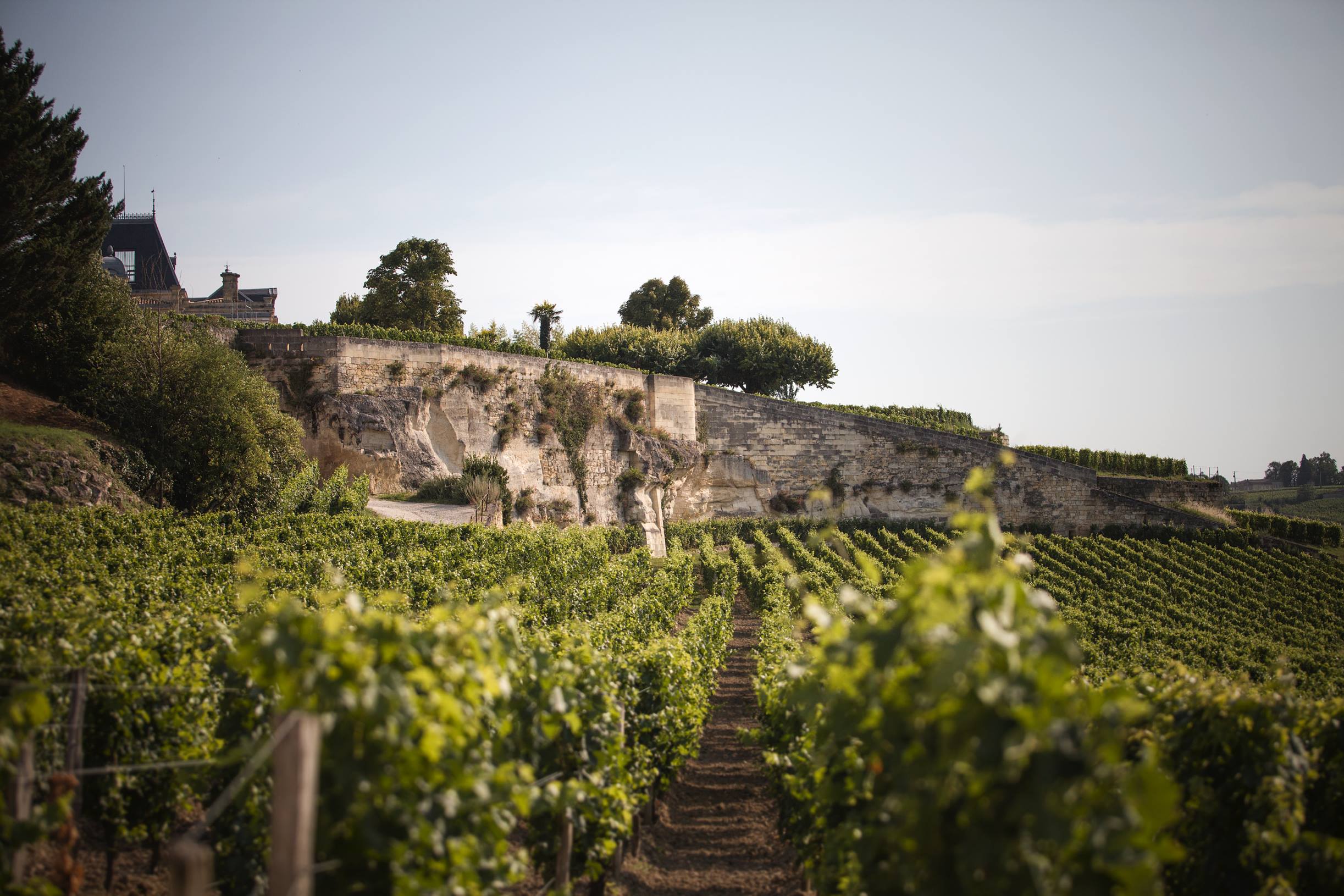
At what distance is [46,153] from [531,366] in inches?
589

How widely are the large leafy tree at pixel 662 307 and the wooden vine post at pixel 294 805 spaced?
4828cm

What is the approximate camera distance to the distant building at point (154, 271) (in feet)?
124

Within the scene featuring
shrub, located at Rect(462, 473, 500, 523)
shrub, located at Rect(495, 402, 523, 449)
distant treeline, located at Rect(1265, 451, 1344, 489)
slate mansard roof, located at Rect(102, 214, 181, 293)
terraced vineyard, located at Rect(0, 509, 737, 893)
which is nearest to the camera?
terraced vineyard, located at Rect(0, 509, 737, 893)

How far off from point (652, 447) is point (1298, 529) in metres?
25.8

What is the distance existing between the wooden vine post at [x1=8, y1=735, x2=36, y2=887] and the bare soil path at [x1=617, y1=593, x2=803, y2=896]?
14.0 ft

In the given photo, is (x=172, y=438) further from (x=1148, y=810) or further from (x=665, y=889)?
(x=1148, y=810)

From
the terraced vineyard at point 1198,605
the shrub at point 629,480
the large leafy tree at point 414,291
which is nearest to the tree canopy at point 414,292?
the large leafy tree at point 414,291

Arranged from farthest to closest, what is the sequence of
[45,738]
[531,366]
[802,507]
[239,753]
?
1. [802,507]
2. [531,366]
3. [45,738]
4. [239,753]

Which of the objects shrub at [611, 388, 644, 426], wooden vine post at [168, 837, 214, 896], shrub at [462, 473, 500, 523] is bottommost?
wooden vine post at [168, 837, 214, 896]

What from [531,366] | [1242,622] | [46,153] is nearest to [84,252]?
[46,153]

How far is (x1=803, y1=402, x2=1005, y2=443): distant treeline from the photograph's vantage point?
36000mm

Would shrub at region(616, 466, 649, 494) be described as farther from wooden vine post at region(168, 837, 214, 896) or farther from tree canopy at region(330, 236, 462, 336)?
wooden vine post at region(168, 837, 214, 896)

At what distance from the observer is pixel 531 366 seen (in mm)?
29328

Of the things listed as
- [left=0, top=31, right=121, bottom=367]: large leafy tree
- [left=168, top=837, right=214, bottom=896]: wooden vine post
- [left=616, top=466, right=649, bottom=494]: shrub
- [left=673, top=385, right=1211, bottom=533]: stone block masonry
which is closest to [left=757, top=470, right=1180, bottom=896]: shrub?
[left=168, top=837, right=214, bottom=896]: wooden vine post
